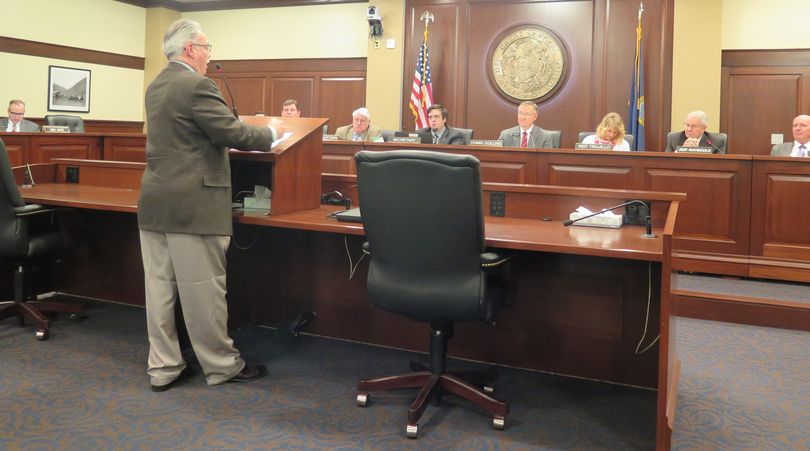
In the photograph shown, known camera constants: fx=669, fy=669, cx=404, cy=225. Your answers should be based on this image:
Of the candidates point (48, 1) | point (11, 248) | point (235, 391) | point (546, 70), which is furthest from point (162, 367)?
point (48, 1)

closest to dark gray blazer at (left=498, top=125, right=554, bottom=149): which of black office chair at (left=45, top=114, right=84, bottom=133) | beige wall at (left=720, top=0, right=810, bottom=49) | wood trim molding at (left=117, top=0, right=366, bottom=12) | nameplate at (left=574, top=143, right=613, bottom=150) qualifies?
nameplate at (left=574, top=143, right=613, bottom=150)

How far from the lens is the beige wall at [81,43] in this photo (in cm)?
794

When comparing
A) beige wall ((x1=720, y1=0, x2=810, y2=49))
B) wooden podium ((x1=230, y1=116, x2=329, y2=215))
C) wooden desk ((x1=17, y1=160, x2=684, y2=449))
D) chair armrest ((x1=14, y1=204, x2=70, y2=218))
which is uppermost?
beige wall ((x1=720, y1=0, x2=810, y2=49))

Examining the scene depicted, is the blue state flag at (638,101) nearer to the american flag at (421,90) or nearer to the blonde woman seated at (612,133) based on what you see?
the blonde woman seated at (612,133)

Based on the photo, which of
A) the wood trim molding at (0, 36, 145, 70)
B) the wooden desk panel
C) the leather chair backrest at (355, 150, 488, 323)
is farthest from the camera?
the wood trim molding at (0, 36, 145, 70)

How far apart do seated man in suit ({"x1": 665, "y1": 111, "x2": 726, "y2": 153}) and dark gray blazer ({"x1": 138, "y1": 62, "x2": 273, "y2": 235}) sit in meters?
4.28

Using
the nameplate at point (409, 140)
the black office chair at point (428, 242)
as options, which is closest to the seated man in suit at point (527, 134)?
the nameplate at point (409, 140)

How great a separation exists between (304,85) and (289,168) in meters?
6.27

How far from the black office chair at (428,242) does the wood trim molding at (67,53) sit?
750cm

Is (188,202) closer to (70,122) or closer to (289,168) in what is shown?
(289,168)

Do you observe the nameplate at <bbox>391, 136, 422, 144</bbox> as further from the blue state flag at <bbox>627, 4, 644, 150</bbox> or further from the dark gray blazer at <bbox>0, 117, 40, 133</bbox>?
the dark gray blazer at <bbox>0, 117, 40, 133</bbox>

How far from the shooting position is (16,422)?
227cm

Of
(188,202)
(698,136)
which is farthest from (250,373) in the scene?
(698,136)

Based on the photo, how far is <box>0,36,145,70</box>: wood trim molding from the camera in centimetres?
793
